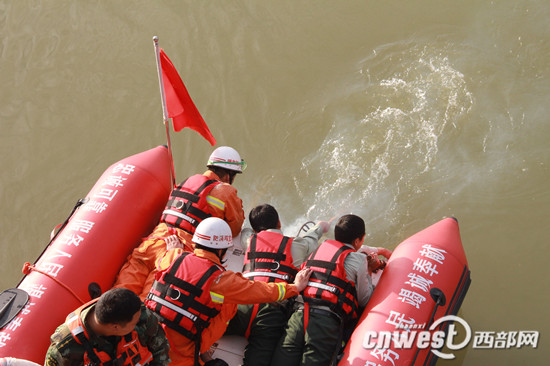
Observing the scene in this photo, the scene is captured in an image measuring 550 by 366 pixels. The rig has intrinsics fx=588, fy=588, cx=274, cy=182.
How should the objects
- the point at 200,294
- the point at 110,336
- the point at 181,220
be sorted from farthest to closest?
the point at 181,220, the point at 200,294, the point at 110,336

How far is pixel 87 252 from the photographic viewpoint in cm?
388

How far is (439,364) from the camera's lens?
4.31 m

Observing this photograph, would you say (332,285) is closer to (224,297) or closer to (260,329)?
(260,329)

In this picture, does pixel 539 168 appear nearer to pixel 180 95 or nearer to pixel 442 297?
pixel 442 297

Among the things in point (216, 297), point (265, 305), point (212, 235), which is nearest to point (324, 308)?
point (265, 305)

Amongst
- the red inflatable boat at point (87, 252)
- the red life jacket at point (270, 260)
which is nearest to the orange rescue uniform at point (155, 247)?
the red inflatable boat at point (87, 252)

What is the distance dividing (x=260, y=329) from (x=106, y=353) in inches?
41.3

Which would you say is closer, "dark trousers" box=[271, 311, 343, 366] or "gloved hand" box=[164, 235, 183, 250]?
"dark trousers" box=[271, 311, 343, 366]

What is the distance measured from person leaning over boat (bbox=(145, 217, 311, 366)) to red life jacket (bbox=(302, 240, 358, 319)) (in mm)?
198

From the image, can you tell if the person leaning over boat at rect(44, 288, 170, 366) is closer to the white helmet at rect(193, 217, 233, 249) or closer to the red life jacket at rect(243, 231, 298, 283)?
the white helmet at rect(193, 217, 233, 249)

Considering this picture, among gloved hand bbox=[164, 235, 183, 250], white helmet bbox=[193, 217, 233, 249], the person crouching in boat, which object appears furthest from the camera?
gloved hand bbox=[164, 235, 183, 250]

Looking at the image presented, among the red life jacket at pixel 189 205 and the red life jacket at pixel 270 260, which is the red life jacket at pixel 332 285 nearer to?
the red life jacket at pixel 270 260

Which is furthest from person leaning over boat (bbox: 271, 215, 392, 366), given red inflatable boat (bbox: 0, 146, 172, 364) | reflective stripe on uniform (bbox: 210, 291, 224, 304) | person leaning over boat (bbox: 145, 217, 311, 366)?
red inflatable boat (bbox: 0, 146, 172, 364)

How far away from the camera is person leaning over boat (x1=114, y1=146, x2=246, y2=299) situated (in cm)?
381
